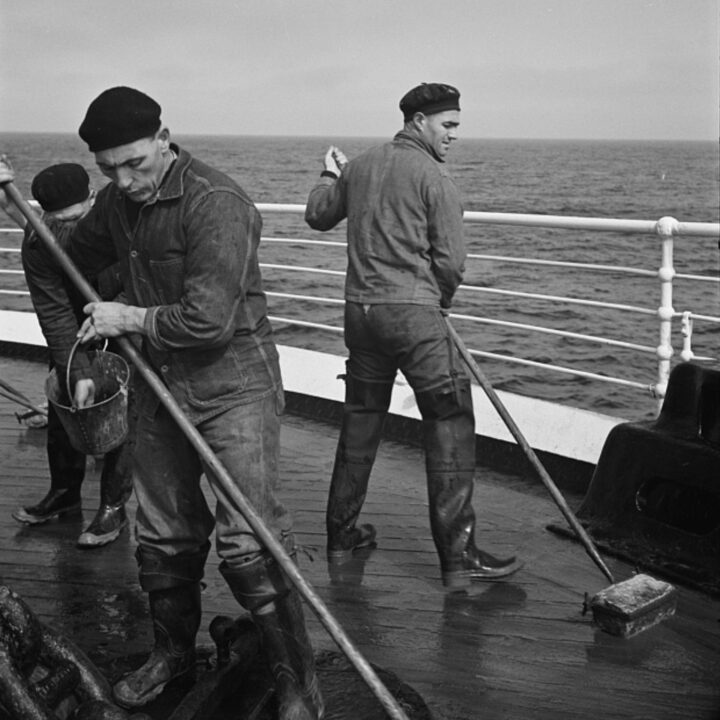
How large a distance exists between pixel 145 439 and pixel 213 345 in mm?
480

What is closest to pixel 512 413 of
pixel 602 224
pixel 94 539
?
pixel 602 224

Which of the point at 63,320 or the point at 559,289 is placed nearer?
the point at 63,320

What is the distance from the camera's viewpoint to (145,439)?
370cm

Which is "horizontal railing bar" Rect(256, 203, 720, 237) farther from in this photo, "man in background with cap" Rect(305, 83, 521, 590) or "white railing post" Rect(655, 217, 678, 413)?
"man in background with cap" Rect(305, 83, 521, 590)

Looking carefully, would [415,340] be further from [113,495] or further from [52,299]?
[113,495]

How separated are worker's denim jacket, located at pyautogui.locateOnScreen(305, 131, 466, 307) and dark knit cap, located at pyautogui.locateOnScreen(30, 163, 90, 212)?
114 centimetres

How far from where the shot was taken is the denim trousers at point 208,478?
11.5 feet

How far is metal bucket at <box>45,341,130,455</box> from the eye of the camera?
4258 mm

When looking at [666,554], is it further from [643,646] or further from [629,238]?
[629,238]

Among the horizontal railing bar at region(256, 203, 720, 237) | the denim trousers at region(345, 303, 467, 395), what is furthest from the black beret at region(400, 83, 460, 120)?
the horizontal railing bar at region(256, 203, 720, 237)

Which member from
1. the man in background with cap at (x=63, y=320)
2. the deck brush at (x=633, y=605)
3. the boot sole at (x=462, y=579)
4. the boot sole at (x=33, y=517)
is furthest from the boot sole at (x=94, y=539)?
the deck brush at (x=633, y=605)

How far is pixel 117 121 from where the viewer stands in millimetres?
3295

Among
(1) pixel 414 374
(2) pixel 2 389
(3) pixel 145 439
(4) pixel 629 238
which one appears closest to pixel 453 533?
(1) pixel 414 374

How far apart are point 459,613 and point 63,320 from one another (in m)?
Answer: 1.94
